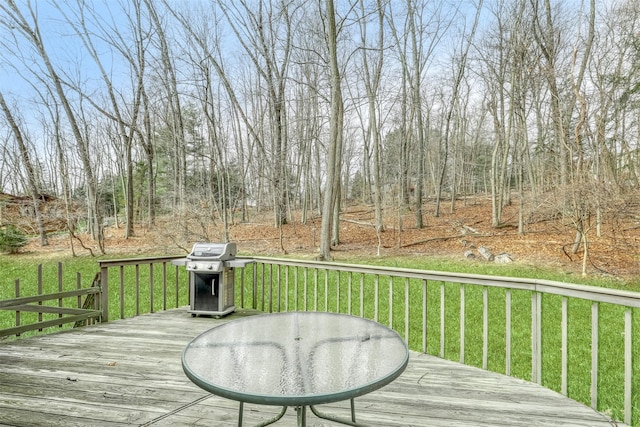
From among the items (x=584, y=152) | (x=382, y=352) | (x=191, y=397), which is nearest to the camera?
(x=382, y=352)

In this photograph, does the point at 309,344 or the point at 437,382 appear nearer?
the point at 309,344

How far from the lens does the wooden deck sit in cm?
206

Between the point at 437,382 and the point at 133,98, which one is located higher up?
the point at 133,98

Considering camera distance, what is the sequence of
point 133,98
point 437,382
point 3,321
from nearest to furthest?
1. point 437,382
2. point 3,321
3. point 133,98

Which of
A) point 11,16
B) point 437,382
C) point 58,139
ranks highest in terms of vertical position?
point 11,16

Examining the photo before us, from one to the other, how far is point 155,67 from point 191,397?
12723 millimetres

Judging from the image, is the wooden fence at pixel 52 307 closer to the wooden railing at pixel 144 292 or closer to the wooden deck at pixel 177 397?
the wooden railing at pixel 144 292

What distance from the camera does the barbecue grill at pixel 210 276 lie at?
170 inches

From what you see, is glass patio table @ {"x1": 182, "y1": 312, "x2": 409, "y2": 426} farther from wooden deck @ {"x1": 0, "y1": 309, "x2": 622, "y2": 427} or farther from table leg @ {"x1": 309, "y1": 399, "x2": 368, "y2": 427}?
wooden deck @ {"x1": 0, "y1": 309, "x2": 622, "y2": 427}

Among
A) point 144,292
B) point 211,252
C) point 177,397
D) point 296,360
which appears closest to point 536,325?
point 296,360

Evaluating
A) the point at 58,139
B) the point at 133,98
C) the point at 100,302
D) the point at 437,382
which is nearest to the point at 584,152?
the point at 437,382

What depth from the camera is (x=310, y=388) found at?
4.13ft

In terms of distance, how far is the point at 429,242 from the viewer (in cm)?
1074

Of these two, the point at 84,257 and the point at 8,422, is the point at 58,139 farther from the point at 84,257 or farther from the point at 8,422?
the point at 8,422
